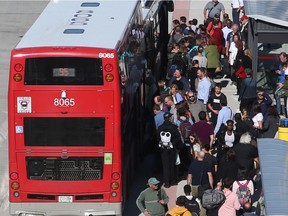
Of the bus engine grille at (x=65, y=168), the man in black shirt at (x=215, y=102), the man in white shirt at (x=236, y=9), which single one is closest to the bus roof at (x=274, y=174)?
the bus engine grille at (x=65, y=168)

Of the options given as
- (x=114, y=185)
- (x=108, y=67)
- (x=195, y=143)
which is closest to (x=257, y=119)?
(x=195, y=143)

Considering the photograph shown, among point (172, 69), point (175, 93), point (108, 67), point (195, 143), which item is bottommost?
point (195, 143)

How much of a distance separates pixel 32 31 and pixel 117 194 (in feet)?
11.4

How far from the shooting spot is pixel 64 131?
1969 cm

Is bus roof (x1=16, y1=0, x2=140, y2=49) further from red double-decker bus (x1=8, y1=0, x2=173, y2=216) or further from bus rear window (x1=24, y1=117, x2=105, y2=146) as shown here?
bus rear window (x1=24, y1=117, x2=105, y2=146)

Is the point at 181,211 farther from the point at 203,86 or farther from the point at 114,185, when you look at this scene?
the point at 203,86

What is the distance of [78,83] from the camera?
19.5 metres

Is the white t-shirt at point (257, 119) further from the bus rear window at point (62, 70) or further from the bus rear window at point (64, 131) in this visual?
the bus rear window at point (62, 70)

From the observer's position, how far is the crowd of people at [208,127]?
1956 cm

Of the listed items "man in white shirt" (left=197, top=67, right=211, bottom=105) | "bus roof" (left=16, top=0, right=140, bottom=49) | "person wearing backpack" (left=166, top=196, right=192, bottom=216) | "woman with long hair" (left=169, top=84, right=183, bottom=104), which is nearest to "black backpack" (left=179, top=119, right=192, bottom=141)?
"woman with long hair" (left=169, top=84, right=183, bottom=104)

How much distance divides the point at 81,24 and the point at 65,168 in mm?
2863

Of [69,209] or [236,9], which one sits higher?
[236,9]

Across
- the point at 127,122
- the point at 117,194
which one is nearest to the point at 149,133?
the point at 127,122

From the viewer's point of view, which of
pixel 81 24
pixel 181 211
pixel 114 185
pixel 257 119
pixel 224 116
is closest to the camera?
pixel 181 211
